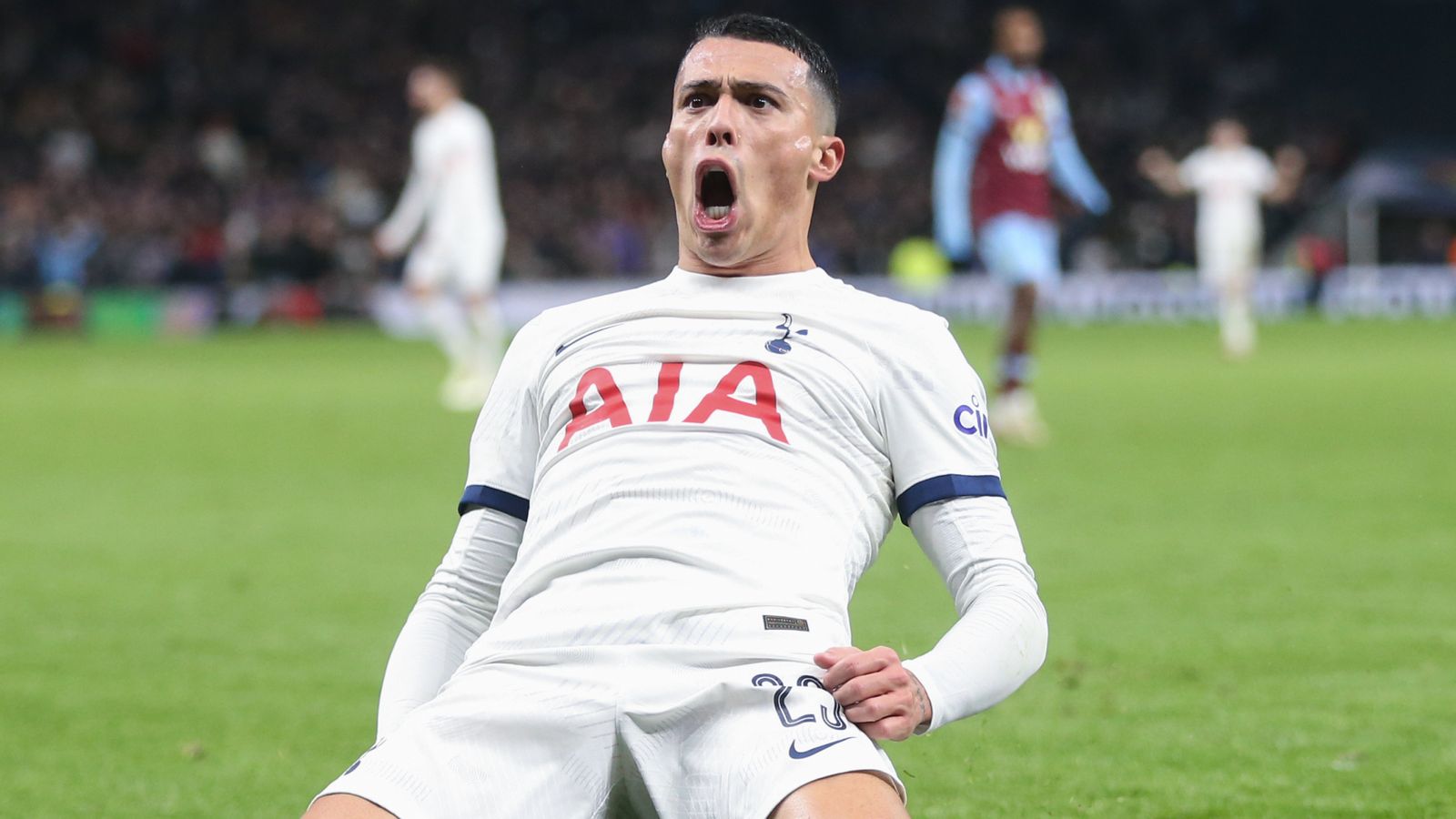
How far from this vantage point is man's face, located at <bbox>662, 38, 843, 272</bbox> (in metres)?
3.03

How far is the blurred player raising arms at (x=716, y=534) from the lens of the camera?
8.43 ft

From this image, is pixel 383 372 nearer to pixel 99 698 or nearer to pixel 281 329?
pixel 281 329

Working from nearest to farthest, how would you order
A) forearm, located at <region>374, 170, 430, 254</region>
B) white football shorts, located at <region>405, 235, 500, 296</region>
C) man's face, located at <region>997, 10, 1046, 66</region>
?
man's face, located at <region>997, 10, 1046, 66</region> → forearm, located at <region>374, 170, 430, 254</region> → white football shorts, located at <region>405, 235, 500, 296</region>

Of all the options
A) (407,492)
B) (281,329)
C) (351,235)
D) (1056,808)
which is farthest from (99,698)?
(351,235)

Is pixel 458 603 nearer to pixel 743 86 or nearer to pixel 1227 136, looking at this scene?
pixel 743 86

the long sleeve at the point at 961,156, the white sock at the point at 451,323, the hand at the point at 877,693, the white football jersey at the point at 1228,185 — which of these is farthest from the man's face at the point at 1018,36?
the white football jersey at the point at 1228,185

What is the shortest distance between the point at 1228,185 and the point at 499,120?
596 inches

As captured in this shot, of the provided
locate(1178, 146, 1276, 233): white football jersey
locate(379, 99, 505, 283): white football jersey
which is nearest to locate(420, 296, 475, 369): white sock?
locate(379, 99, 505, 283): white football jersey

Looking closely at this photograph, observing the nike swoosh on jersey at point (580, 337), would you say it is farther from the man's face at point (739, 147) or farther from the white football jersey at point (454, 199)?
the white football jersey at point (454, 199)

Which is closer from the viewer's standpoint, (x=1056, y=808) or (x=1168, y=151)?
(x=1056, y=808)

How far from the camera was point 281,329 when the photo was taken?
2773 centimetres

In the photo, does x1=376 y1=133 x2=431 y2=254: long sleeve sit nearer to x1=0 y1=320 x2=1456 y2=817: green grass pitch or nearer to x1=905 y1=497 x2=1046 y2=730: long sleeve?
x1=0 y1=320 x2=1456 y2=817: green grass pitch

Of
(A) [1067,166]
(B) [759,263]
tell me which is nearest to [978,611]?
(B) [759,263]

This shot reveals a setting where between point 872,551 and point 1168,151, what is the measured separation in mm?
31626
